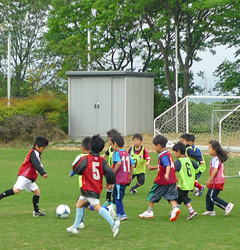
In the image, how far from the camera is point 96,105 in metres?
19.3

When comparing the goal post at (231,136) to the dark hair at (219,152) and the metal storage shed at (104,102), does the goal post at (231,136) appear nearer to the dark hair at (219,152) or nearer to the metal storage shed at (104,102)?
the metal storage shed at (104,102)

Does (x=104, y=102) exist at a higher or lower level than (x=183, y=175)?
higher

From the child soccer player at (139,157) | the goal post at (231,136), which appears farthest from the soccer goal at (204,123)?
the child soccer player at (139,157)

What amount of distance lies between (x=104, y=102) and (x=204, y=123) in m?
4.42

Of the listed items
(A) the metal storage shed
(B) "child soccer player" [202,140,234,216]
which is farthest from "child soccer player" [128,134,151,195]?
(A) the metal storage shed

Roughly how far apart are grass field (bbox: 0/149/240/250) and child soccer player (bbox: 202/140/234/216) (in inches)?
7.5

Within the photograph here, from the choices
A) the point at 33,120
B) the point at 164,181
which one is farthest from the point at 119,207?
the point at 33,120

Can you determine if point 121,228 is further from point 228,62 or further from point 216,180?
point 228,62

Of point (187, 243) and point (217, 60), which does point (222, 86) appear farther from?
point (187, 243)

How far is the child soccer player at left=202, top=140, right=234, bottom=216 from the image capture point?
7539mm

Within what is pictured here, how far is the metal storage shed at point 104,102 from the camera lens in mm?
19062

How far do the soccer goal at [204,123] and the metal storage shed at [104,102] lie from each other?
63.4 inches

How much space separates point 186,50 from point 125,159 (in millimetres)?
13693

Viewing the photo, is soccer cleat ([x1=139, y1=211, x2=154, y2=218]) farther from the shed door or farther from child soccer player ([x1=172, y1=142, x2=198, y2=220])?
the shed door
